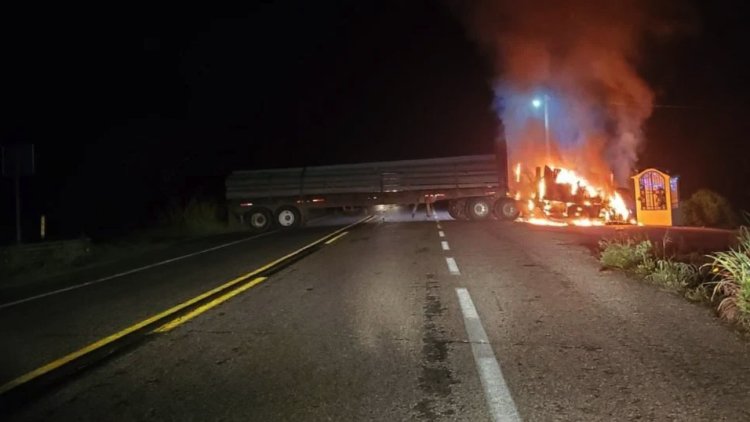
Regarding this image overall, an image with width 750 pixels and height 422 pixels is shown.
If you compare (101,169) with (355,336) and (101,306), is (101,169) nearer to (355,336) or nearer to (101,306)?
(101,306)

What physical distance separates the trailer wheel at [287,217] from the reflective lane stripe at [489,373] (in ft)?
65.3

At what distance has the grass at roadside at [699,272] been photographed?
6.48 m

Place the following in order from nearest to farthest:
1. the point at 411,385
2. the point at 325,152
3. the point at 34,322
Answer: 1. the point at 411,385
2. the point at 34,322
3. the point at 325,152

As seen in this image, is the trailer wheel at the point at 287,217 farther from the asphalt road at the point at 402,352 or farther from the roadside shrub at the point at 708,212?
the asphalt road at the point at 402,352

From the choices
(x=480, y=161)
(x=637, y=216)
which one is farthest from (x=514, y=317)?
(x=480, y=161)

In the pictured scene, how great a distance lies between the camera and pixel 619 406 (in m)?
4.16

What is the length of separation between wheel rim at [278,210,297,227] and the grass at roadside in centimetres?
1695

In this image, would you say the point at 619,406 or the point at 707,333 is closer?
the point at 619,406

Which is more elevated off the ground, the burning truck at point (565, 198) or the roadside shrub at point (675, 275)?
the burning truck at point (565, 198)

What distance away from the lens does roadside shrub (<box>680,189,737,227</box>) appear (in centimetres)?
2317

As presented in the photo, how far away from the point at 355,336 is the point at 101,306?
13.6 feet

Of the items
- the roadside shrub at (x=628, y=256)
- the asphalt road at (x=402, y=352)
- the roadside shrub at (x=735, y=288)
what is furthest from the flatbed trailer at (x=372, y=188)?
the roadside shrub at (x=735, y=288)

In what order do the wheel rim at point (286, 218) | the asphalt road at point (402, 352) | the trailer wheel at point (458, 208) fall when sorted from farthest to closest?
the wheel rim at point (286, 218)
the trailer wheel at point (458, 208)
the asphalt road at point (402, 352)

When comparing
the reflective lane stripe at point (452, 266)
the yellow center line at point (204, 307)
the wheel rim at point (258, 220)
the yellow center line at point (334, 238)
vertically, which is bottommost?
the yellow center line at point (204, 307)
